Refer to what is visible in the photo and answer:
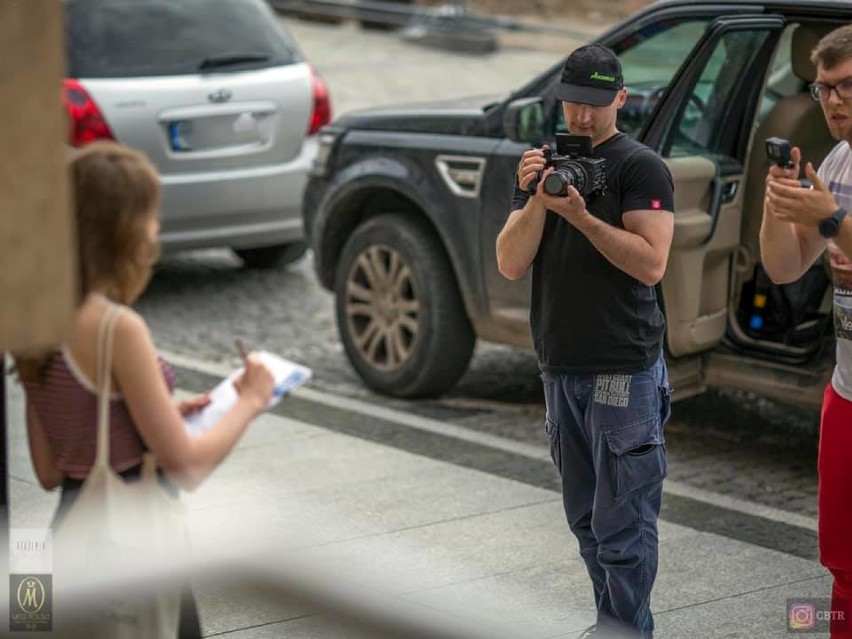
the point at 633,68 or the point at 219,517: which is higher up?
the point at 633,68

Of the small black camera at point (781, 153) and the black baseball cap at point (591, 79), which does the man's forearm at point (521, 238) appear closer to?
the black baseball cap at point (591, 79)

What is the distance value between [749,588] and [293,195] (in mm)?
5014

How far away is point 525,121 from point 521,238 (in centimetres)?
263

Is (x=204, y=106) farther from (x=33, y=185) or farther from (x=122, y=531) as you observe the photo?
(x=33, y=185)

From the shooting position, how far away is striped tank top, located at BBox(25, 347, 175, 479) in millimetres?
3119

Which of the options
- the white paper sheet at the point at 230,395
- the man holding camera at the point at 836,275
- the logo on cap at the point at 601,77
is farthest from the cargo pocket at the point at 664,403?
the white paper sheet at the point at 230,395

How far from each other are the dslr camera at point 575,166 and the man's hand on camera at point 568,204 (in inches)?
0.5

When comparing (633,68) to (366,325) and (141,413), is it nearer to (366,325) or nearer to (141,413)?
(366,325)

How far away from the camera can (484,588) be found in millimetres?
5168

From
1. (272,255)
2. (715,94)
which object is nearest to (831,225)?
(715,94)

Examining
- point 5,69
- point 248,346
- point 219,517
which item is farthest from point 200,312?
point 5,69

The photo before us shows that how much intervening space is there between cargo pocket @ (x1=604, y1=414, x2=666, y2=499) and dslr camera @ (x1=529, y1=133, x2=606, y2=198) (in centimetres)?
62

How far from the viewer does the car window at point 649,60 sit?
6613 mm

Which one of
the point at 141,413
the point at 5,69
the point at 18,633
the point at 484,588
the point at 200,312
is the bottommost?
the point at 200,312
